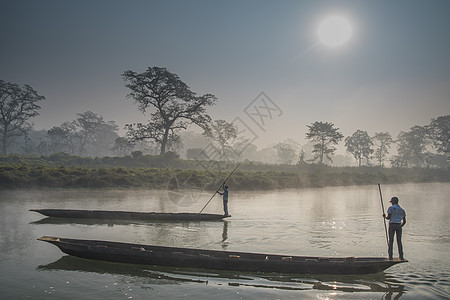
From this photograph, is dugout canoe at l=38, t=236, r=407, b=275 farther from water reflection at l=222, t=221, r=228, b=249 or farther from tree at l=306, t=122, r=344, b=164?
tree at l=306, t=122, r=344, b=164

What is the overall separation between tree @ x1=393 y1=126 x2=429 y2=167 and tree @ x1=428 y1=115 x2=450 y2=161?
2.04m

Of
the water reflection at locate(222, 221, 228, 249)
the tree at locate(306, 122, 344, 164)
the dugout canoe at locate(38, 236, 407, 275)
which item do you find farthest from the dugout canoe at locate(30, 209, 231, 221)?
the tree at locate(306, 122, 344, 164)

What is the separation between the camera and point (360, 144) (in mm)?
99500

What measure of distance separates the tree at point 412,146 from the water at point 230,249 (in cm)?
8707

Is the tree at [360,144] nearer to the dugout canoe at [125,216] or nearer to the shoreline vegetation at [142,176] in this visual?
the shoreline vegetation at [142,176]

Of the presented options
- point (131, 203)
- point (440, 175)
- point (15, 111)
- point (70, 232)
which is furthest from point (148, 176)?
point (440, 175)

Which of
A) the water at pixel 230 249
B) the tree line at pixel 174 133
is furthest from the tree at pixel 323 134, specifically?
the water at pixel 230 249

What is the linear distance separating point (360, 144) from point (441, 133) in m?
22.6

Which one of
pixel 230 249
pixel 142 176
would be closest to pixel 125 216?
pixel 230 249

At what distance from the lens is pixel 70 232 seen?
14.9 meters

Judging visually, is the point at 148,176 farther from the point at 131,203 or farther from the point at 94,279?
the point at 94,279

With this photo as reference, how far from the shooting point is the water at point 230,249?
8.36 meters

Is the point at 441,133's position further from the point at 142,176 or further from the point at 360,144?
the point at 142,176

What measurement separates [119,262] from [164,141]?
1650 inches
